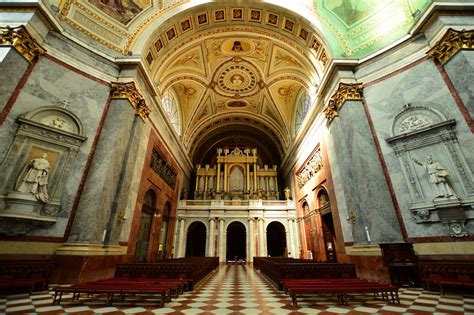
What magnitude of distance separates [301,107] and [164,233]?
12845 millimetres

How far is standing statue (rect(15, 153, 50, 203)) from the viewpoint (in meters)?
5.68

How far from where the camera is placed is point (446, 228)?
5.63 meters

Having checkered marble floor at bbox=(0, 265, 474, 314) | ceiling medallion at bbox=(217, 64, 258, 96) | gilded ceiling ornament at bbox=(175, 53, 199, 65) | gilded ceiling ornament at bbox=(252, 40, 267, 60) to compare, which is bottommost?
checkered marble floor at bbox=(0, 265, 474, 314)

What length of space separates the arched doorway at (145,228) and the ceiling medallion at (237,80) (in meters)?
9.47

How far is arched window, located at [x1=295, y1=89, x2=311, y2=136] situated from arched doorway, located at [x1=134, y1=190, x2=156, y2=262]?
1057 cm

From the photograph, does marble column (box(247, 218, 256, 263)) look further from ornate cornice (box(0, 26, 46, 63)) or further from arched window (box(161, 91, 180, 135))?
ornate cornice (box(0, 26, 46, 63))

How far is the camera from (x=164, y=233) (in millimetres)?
14023

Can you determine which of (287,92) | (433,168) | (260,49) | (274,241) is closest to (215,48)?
(260,49)

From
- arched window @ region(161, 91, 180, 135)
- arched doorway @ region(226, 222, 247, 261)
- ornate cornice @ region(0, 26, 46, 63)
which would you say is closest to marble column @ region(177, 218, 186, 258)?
arched doorway @ region(226, 222, 247, 261)

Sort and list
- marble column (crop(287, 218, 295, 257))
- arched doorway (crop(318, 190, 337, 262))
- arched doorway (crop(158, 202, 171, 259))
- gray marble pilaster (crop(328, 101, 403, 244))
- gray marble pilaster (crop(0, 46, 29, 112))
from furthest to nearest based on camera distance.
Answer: marble column (crop(287, 218, 295, 257)) < arched doorway (crop(158, 202, 171, 259)) < arched doorway (crop(318, 190, 337, 262)) < gray marble pilaster (crop(328, 101, 403, 244)) < gray marble pilaster (crop(0, 46, 29, 112))

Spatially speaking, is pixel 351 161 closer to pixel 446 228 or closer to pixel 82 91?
pixel 446 228

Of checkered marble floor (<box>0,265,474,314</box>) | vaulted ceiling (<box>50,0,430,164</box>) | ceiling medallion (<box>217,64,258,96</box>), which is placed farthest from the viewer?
ceiling medallion (<box>217,64,258,96</box>)

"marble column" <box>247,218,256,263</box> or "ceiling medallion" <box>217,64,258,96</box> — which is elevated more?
"ceiling medallion" <box>217,64,258,96</box>

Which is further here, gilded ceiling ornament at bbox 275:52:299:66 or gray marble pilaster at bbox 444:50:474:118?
gilded ceiling ornament at bbox 275:52:299:66
